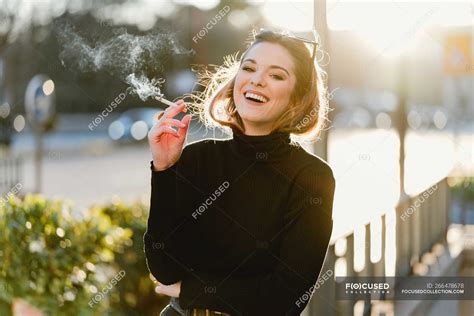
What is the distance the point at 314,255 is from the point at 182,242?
381mm

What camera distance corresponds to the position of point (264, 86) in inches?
78.9

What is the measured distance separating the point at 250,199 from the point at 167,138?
0.28 meters

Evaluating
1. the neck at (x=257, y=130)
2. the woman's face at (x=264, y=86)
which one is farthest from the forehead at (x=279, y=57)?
the neck at (x=257, y=130)

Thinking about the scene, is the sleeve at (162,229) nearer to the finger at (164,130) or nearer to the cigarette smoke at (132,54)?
the finger at (164,130)

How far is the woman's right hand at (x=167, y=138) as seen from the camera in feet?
6.36

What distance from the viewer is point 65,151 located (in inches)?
603

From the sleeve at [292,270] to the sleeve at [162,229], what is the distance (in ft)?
0.26

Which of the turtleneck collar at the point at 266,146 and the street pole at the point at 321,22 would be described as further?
the street pole at the point at 321,22

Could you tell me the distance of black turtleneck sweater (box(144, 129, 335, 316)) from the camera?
1.88m

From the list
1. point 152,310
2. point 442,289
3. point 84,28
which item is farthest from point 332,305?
point 84,28

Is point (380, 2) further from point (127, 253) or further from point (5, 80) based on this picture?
point (5, 80)

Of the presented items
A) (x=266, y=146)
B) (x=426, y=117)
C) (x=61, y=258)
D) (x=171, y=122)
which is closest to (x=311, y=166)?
(x=266, y=146)

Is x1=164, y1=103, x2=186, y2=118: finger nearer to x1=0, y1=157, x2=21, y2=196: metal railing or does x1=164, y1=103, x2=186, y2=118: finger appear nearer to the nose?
the nose

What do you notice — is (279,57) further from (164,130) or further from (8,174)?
(8,174)
